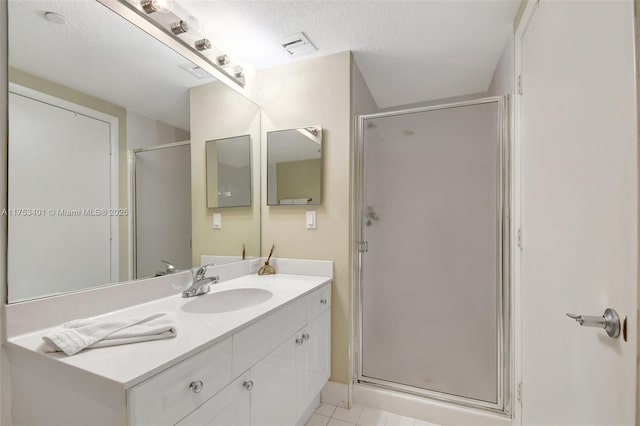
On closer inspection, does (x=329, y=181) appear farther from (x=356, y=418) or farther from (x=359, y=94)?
(x=356, y=418)

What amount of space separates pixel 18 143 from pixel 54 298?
53 cm

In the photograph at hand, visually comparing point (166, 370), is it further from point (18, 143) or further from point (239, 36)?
point (239, 36)

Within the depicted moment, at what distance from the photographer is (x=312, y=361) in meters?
1.53

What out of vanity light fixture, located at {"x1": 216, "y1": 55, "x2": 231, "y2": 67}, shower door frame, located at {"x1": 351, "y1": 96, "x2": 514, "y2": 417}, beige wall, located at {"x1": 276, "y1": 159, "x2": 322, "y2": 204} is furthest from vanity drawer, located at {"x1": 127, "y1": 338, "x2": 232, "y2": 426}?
vanity light fixture, located at {"x1": 216, "y1": 55, "x2": 231, "y2": 67}

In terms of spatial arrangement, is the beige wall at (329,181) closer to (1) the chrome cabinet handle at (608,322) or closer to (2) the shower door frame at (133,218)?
(2) the shower door frame at (133,218)

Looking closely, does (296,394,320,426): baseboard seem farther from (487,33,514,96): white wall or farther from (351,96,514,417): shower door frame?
(487,33,514,96): white wall

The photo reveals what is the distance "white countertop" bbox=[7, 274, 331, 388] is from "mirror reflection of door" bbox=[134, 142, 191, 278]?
20cm

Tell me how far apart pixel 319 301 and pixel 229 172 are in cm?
104

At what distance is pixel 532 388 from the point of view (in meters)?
1.23

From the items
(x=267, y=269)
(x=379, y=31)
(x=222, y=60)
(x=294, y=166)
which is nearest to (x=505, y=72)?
(x=379, y=31)

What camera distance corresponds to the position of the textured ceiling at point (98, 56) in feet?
2.97

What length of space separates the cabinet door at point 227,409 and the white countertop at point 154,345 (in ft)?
0.63

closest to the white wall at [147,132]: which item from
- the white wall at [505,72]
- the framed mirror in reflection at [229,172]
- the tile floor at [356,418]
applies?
the framed mirror in reflection at [229,172]

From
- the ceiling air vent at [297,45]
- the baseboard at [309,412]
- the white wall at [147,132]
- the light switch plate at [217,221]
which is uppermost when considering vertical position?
the ceiling air vent at [297,45]
